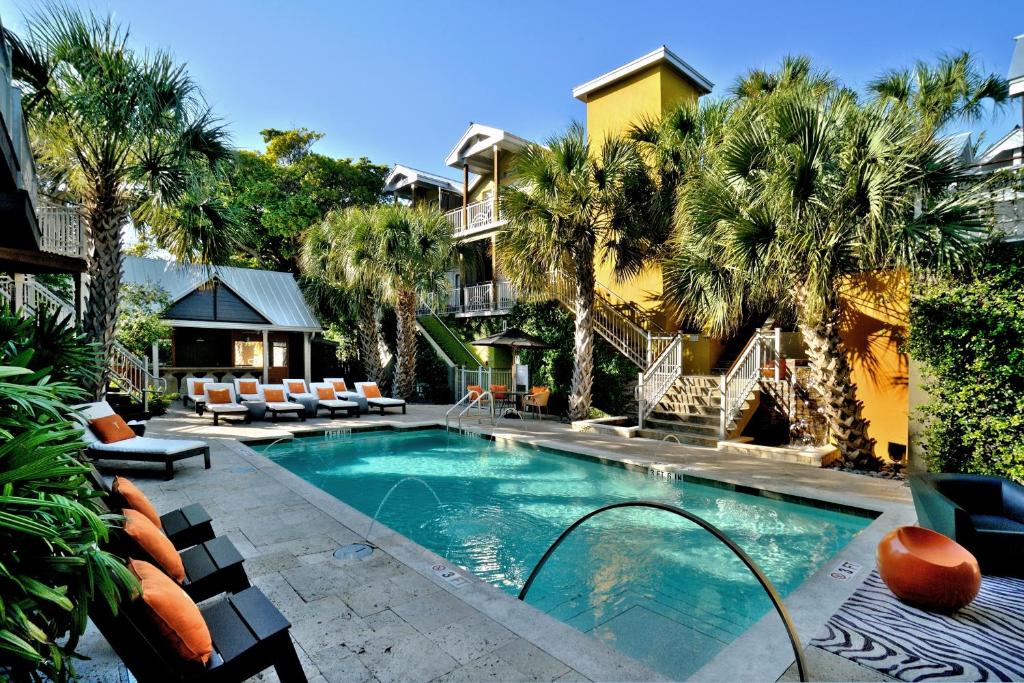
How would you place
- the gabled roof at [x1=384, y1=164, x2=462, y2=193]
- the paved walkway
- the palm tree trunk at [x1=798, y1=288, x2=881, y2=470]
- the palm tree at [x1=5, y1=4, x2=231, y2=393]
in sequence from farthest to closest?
the gabled roof at [x1=384, y1=164, x2=462, y2=193]
the palm tree trunk at [x1=798, y1=288, x2=881, y2=470]
the palm tree at [x1=5, y1=4, x2=231, y2=393]
the paved walkway

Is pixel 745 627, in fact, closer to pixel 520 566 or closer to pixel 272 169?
pixel 520 566

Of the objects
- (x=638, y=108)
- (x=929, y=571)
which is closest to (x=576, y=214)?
(x=638, y=108)

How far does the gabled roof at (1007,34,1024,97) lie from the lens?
728cm

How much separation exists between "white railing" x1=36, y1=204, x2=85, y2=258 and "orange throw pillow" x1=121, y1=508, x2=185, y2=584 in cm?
1262

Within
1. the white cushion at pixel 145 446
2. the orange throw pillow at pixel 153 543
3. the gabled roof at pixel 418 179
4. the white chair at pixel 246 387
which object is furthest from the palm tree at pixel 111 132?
the gabled roof at pixel 418 179

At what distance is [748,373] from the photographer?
11336mm

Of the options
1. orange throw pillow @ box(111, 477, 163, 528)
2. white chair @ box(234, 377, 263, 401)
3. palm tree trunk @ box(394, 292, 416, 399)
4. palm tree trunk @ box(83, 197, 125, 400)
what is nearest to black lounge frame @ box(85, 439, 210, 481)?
palm tree trunk @ box(83, 197, 125, 400)

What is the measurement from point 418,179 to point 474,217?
16.6 feet

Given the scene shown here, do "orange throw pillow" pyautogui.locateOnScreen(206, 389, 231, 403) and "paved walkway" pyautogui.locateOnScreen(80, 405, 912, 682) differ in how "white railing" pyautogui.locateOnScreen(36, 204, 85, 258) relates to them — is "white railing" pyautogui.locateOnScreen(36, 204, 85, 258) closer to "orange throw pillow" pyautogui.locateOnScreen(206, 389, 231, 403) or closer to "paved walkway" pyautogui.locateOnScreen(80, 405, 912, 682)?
"orange throw pillow" pyautogui.locateOnScreen(206, 389, 231, 403)

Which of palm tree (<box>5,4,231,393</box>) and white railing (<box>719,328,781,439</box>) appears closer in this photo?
palm tree (<box>5,4,231,393</box>)

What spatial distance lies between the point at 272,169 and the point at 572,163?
→ 2015 cm

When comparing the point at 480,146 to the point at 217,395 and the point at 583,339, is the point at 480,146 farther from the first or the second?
the point at 217,395

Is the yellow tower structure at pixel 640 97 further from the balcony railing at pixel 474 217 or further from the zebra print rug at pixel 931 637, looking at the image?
the zebra print rug at pixel 931 637

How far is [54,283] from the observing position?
15.8 metres
